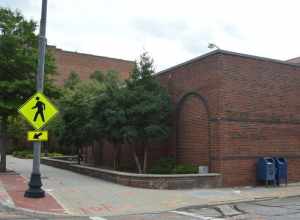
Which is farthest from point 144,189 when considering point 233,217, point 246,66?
point 246,66

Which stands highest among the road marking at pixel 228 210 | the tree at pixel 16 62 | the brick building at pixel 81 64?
the brick building at pixel 81 64

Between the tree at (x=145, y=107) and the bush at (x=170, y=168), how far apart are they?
0.75 m

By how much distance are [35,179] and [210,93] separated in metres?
7.91

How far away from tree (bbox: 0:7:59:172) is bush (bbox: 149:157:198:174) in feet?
22.3

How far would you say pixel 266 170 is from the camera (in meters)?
17.4

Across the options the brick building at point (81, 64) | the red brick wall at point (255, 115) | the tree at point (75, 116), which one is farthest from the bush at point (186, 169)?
the brick building at point (81, 64)

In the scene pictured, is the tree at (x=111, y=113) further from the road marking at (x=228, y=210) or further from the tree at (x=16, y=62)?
the road marking at (x=228, y=210)

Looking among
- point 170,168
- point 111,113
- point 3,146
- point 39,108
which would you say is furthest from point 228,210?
point 3,146

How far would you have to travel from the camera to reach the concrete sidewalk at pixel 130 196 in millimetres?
12305

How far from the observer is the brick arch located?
58.7ft

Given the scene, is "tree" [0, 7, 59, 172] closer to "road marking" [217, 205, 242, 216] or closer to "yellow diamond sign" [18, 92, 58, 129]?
"yellow diamond sign" [18, 92, 58, 129]

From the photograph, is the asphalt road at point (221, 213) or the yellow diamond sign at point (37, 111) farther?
the yellow diamond sign at point (37, 111)

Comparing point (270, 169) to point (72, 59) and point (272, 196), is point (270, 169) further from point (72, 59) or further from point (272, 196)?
point (72, 59)

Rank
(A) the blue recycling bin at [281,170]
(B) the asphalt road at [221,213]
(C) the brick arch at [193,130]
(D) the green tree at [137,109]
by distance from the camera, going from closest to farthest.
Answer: (B) the asphalt road at [221,213]
(A) the blue recycling bin at [281,170]
(C) the brick arch at [193,130]
(D) the green tree at [137,109]
